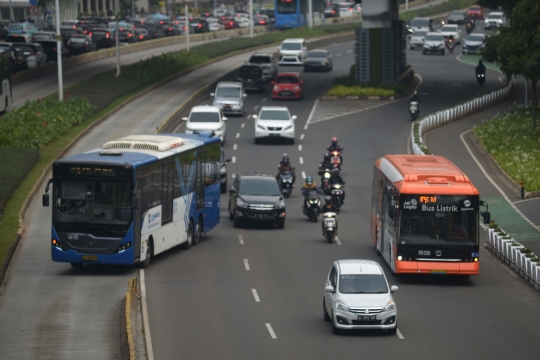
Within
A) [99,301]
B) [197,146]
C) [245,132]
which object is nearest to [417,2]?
[245,132]

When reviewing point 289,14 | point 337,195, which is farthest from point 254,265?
point 289,14

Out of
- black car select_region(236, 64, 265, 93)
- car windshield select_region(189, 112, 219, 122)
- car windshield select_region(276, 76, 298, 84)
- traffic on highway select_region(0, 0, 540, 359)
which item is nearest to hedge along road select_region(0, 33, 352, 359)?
traffic on highway select_region(0, 0, 540, 359)

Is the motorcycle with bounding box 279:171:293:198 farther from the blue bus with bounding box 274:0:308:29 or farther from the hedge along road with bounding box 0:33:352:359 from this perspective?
the blue bus with bounding box 274:0:308:29

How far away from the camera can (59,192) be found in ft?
85.6

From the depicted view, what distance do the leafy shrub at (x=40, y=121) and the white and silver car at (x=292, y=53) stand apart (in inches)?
1121

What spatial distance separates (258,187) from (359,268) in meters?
14.2

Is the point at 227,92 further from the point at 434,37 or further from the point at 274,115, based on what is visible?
the point at 434,37

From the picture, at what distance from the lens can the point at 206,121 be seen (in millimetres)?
50156

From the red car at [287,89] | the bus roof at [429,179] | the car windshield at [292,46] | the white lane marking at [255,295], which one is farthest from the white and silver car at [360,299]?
the car windshield at [292,46]

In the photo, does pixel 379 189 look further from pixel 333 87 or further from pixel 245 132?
pixel 333 87

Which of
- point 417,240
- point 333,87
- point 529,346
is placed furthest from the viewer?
point 333,87

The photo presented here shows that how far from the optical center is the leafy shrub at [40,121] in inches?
1799

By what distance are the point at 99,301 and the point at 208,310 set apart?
2535mm

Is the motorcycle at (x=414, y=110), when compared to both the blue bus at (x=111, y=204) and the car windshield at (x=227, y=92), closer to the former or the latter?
the car windshield at (x=227, y=92)
